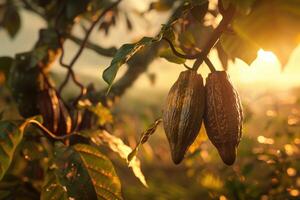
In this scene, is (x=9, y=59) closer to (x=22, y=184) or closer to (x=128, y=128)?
(x=22, y=184)

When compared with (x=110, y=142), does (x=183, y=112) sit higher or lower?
higher

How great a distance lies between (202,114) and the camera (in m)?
0.98

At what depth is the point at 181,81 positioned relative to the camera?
0.99 metres

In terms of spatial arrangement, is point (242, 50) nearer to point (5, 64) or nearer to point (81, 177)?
point (81, 177)

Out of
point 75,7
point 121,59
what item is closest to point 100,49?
point 75,7

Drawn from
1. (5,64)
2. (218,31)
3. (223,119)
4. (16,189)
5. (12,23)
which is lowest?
(16,189)

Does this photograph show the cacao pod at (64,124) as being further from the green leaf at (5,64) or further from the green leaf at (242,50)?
the green leaf at (242,50)

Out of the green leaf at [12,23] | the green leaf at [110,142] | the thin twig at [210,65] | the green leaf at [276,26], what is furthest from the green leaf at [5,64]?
the green leaf at [276,26]

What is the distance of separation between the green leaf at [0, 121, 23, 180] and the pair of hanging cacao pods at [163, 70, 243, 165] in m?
0.42

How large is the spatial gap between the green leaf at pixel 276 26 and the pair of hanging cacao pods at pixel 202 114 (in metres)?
0.22

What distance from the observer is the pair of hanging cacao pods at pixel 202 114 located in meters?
0.96

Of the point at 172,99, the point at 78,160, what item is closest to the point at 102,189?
the point at 78,160

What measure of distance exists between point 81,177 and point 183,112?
1.32 ft

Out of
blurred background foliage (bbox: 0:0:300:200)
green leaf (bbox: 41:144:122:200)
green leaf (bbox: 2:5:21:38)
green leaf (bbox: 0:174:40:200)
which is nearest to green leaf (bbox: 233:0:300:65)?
blurred background foliage (bbox: 0:0:300:200)
